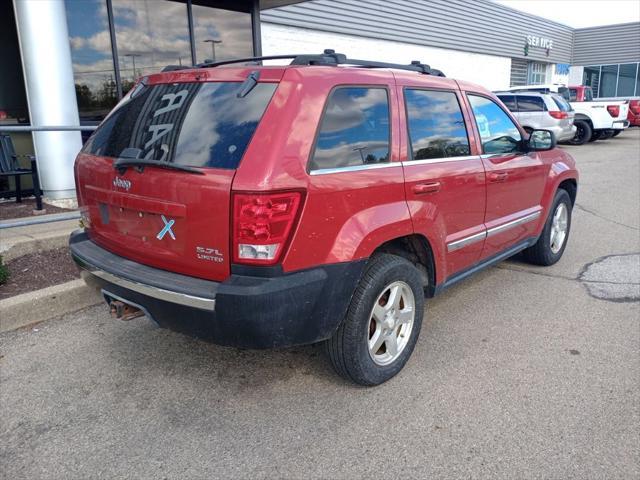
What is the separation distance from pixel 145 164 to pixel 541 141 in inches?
141

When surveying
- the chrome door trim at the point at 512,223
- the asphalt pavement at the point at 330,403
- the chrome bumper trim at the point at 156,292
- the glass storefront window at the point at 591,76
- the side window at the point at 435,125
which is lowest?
the asphalt pavement at the point at 330,403

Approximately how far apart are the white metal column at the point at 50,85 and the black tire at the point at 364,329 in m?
5.20

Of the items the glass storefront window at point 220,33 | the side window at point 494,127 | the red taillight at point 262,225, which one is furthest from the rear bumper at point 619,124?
the red taillight at point 262,225

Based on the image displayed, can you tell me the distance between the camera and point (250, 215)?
2514 mm

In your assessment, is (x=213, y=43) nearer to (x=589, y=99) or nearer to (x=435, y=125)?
(x=435, y=125)

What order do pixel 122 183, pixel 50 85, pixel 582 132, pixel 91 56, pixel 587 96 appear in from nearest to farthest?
pixel 122 183, pixel 50 85, pixel 91 56, pixel 582 132, pixel 587 96

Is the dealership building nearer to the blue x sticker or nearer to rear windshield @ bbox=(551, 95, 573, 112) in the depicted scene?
the blue x sticker

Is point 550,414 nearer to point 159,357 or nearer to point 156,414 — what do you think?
point 156,414

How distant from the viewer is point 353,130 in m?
2.96

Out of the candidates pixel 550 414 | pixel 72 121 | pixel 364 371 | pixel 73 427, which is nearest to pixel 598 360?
pixel 550 414

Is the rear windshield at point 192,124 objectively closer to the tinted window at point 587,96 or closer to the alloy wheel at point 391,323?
the alloy wheel at point 391,323

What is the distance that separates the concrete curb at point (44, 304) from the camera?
4.02 metres

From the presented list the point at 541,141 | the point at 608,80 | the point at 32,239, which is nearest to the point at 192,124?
the point at 32,239

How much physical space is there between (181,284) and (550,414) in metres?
2.15
